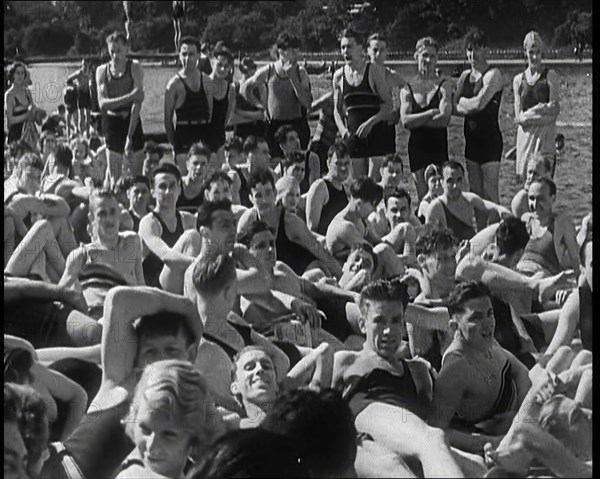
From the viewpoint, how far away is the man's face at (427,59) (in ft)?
20.7

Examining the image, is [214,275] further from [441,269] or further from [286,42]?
[286,42]

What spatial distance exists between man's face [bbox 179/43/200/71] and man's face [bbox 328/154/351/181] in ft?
3.19

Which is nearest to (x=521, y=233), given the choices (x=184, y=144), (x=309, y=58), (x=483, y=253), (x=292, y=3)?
(x=483, y=253)

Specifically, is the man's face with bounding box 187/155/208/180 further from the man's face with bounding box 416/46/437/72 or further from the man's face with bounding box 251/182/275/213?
the man's face with bounding box 416/46/437/72

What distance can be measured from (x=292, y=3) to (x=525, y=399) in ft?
17.0

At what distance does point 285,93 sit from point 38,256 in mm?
2649

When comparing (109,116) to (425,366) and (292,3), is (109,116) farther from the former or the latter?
(425,366)

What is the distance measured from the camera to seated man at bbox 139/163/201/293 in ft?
14.6

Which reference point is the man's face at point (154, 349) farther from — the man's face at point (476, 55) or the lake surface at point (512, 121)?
the man's face at point (476, 55)

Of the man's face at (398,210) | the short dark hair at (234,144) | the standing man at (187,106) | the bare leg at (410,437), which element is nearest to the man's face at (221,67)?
the standing man at (187,106)

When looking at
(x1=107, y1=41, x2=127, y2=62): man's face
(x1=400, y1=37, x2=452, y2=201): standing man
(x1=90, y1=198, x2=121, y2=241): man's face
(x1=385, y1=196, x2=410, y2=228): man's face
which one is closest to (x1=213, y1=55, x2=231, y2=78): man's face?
(x1=107, y1=41, x2=127, y2=62): man's face

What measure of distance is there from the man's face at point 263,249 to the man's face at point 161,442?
69.4 inches

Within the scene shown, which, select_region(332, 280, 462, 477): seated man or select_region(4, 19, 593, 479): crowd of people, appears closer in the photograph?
select_region(4, 19, 593, 479): crowd of people

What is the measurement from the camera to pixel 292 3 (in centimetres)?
807
